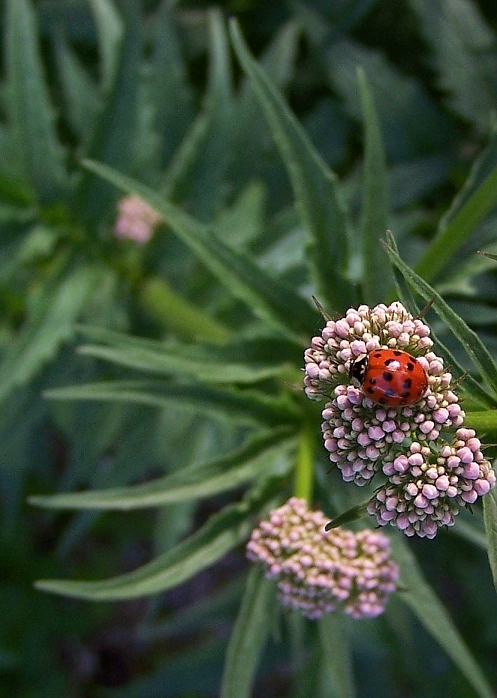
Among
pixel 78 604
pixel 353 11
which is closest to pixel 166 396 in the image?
pixel 353 11

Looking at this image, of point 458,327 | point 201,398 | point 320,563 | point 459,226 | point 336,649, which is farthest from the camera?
point 201,398

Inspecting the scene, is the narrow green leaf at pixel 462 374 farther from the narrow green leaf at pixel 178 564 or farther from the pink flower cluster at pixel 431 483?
the narrow green leaf at pixel 178 564

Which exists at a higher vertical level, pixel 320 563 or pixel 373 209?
pixel 373 209

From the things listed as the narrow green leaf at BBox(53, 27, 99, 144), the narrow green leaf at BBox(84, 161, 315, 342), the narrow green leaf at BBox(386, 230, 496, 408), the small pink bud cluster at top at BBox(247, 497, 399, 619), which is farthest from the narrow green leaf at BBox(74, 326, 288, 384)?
the narrow green leaf at BBox(53, 27, 99, 144)

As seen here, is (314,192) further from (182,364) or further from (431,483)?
(431,483)

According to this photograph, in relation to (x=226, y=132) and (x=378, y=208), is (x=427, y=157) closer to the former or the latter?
(x=226, y=132)

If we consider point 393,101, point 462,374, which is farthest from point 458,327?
point 393,101
